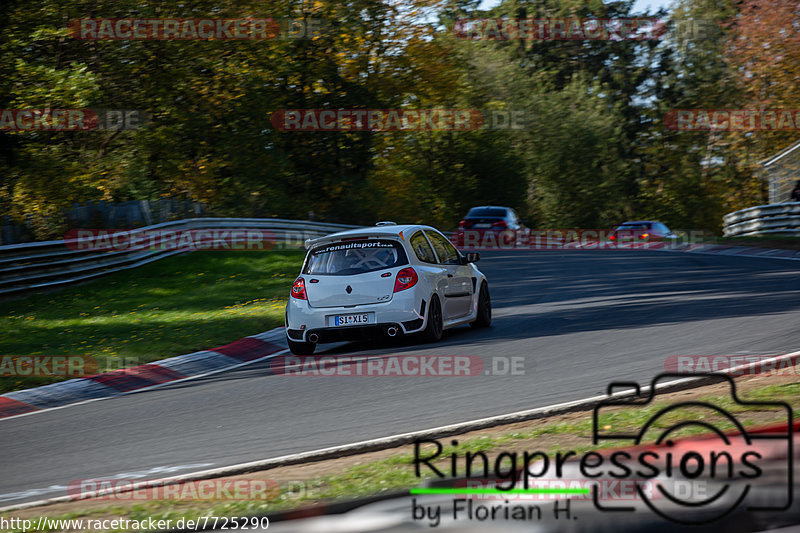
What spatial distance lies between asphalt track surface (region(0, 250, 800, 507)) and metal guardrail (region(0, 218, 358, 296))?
9.74m

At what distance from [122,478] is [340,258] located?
18.8 ft

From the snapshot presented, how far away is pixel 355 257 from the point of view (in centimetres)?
1177

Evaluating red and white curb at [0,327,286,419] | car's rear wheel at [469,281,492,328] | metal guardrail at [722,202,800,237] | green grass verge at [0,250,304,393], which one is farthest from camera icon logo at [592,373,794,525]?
metal guardrail at [722,202,800,237]

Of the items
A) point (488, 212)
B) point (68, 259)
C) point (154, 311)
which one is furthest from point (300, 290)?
point (488, 212)

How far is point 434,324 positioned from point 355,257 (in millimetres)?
1314

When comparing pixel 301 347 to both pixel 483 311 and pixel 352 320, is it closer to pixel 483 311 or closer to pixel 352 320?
pixel 352 320

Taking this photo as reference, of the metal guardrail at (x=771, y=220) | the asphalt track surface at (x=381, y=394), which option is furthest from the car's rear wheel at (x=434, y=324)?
the metal guardrail at (x=771, y=220)

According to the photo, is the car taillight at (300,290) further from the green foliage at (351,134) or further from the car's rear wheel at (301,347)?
the green foliage at (351,134)

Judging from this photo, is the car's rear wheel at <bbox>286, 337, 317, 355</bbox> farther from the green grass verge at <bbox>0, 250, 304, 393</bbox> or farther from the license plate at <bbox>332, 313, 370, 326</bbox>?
the green grass verge at <bbox>0, 250, 304, 393</bbox>

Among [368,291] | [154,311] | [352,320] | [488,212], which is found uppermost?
[488,212]

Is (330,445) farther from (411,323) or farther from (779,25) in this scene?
(779,25)

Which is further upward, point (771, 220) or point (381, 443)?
point (771, 220)

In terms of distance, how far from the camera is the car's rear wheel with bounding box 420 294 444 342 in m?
11.6

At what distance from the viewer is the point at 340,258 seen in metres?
11.8
